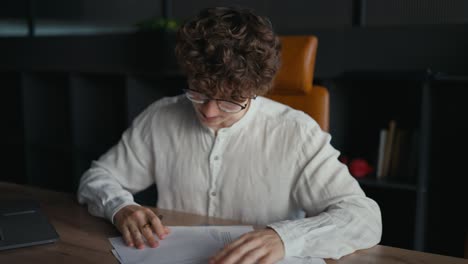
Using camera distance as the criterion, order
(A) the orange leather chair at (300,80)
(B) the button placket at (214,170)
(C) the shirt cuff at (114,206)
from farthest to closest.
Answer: (A) the orange leather chair at (300,80), (B) the button placket at (214,170), (C) the shirt cuff at (114,206)

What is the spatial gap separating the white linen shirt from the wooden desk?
1.8 inches

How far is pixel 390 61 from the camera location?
2188mm

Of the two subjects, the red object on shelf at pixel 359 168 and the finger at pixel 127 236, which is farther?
the red object on shelf at pixel 359 168

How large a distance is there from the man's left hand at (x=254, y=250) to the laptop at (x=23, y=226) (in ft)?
1.37

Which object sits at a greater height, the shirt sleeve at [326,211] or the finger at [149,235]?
the shirt sleeve at [326,211]

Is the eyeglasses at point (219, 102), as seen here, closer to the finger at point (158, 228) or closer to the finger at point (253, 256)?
the finger at point (158, 228)

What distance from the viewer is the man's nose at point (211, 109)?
1.30 m

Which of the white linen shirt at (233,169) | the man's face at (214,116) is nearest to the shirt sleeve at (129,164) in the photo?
the white linen shirt at (233,169)

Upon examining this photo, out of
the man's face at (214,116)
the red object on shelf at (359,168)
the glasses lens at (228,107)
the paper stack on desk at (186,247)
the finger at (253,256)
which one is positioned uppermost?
the glasses lens at (228,107)

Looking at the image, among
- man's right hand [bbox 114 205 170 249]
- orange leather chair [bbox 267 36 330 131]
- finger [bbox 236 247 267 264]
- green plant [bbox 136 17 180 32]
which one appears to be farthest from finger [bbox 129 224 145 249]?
green plant [bbox 136 17 180 32]

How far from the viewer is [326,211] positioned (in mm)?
1222

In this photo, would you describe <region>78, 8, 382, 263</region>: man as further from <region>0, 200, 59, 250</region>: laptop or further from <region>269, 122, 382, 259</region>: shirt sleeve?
<region>0, 200, 59, 250</region>: laptop

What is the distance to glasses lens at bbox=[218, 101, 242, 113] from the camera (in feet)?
4.26

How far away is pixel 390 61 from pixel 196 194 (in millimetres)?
1173
